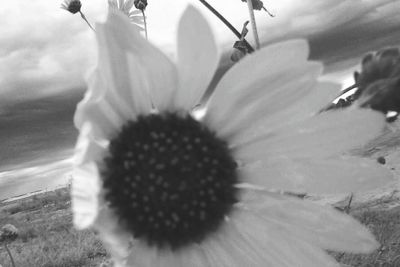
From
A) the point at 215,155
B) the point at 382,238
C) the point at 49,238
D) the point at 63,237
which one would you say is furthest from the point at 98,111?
the point at 49,238

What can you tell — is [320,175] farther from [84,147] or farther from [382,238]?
[382,238]

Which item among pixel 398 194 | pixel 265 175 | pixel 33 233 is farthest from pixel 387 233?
pixel 33 233

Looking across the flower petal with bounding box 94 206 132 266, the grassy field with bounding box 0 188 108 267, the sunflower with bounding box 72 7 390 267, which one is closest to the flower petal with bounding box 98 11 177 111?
the sunflower with bounding box 72 7 390 267

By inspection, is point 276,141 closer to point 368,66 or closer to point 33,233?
point 368,66

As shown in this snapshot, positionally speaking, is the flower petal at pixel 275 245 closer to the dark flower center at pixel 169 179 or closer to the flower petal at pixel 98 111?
the dark flower center at pixel 169 179

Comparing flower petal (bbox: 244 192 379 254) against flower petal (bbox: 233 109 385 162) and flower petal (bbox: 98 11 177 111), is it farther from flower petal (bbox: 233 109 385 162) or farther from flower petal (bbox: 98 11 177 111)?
flower petal (bbox: 98 11 177 111)

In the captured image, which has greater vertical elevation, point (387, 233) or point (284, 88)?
point (284, 88)
